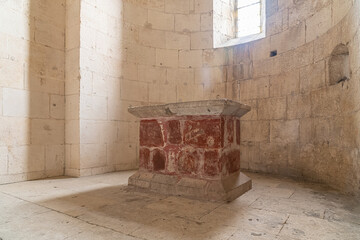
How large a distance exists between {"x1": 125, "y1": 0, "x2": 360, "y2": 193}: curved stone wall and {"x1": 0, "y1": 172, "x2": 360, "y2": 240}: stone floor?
2.85 feet

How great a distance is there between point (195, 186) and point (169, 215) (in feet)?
2.07

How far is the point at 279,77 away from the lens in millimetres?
4395

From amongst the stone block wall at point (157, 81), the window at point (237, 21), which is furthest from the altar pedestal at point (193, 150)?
the window at point (237, 21)

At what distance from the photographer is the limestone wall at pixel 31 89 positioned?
345 centimetres

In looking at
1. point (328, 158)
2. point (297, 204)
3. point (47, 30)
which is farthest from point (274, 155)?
point (47, 30)

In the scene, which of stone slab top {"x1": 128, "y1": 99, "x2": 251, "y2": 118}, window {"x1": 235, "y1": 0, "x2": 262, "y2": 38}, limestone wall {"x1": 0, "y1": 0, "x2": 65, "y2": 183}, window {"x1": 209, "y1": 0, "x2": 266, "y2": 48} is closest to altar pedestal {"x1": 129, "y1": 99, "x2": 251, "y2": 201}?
stone slab top {"x1": 128, "y1": 99, "x2": 251, "y2": 118}

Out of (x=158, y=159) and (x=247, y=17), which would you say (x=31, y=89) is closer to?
(x=158, y=159)

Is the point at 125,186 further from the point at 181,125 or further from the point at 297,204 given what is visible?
the point at 297,204

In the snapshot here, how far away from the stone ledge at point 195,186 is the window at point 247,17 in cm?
391


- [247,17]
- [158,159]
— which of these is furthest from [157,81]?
[247,17]

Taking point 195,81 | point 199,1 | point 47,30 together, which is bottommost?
point 195,81

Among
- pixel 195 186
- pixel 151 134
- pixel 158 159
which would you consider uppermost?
pixel 151 134

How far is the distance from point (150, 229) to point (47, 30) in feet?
12.8

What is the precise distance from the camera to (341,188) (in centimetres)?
309
